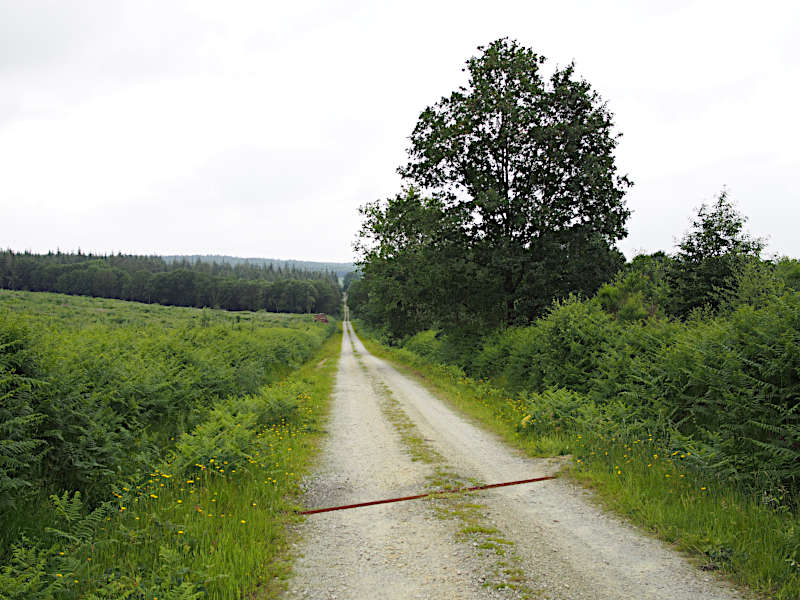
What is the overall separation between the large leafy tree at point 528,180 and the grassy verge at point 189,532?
14609 mm

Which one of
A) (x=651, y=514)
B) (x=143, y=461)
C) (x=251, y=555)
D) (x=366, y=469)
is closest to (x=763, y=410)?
(x=651, y=514)

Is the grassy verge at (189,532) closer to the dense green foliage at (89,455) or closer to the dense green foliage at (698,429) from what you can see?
the dense green foliage at (89,455)

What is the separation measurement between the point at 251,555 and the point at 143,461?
3368mm

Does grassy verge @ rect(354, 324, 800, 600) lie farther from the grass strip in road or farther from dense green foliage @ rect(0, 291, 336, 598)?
dense green foliage @ rect(0, 291, 336, 598)

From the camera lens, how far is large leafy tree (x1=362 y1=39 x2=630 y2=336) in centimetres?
1909

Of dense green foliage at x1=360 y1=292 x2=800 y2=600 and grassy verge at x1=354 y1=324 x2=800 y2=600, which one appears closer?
grassy verge at x1=354 y1=324 x2=800 y2=600

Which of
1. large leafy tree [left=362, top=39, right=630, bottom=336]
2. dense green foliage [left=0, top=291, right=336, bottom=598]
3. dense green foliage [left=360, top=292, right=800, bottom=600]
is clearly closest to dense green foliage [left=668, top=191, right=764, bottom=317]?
large leafy tree [left=362, top=39, right=630, bottom=336]

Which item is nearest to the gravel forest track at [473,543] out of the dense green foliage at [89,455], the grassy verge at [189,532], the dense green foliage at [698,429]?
the grassy verge at [189,532]

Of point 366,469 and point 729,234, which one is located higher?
point 729,234

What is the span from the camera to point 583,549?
15.1 ft

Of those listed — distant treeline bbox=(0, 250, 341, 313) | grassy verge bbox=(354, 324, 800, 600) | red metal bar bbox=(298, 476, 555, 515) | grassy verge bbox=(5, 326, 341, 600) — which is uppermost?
distant treeline bbox=(0, 250, 341, 313)

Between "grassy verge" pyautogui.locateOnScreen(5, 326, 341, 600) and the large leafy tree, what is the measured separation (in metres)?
14.6

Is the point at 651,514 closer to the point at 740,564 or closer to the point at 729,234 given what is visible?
the point at 740,564

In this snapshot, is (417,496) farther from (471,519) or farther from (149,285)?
(149,285)
